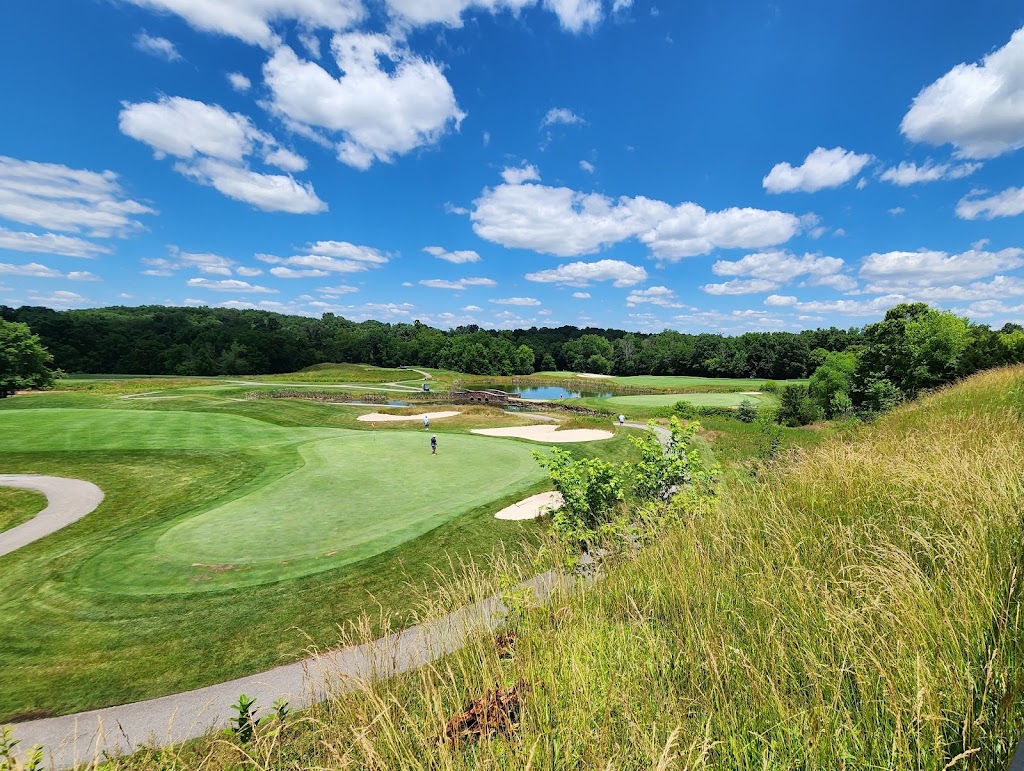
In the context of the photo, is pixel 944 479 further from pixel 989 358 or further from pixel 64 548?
pixel 989 358

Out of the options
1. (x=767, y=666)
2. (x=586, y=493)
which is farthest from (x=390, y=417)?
(x=767, y=666)

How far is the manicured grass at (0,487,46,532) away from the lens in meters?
12.3

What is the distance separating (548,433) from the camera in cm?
3064

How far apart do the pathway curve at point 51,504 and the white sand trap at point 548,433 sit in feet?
63.9

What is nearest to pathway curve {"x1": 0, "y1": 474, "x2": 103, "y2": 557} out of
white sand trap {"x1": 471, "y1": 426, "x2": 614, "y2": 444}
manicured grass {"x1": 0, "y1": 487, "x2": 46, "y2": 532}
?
manicured grass {"x1": 0, "y1": 487, "x2": 46, "y2": 532}

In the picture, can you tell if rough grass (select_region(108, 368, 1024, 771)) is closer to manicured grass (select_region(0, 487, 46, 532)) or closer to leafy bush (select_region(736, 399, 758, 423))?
manicured grass (select_region(0, 487, 46, 532))

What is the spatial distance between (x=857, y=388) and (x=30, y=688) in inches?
2240

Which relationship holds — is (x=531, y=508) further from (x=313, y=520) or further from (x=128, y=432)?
(x=128, y=432)

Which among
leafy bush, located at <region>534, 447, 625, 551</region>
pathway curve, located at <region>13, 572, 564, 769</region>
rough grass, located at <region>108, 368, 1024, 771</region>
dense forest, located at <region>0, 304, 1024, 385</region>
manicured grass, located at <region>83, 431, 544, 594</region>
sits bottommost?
pathway curve, located at <region>13, 572, 564, 769</region>

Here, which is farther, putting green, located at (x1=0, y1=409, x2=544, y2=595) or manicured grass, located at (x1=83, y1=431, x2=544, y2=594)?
putting green, located at (x1=0, y1=409, x2=544, y2=595)

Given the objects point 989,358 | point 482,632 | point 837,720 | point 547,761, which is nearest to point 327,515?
point 482,632

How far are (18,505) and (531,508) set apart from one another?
16.0 meters

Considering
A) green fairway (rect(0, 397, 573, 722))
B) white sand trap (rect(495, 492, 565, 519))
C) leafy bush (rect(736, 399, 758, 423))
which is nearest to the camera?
green fairway (rect(0, 397, 573, 722))

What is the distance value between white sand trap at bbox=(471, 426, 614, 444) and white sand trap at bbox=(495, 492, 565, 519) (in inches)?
488
